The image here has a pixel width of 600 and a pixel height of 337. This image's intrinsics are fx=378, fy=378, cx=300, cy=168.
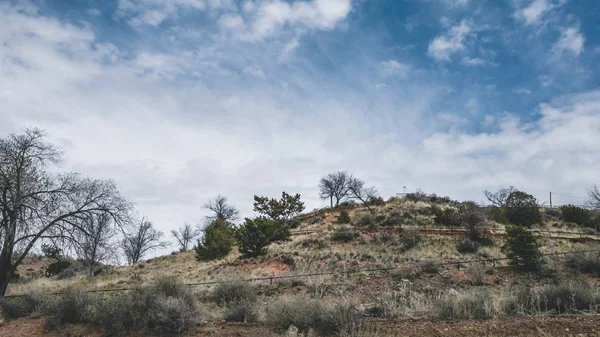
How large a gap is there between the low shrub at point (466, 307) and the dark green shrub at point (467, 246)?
18.9m

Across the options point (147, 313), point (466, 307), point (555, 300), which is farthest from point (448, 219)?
point (147, 313)

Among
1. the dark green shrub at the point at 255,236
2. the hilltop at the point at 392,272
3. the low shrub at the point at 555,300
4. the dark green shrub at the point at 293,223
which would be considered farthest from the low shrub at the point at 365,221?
the low shrub at the point at 555,300

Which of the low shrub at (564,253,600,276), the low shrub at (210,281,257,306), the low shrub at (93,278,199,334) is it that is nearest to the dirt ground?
the low shrub at (93,278,199,334)

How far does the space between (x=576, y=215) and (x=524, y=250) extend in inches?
1069

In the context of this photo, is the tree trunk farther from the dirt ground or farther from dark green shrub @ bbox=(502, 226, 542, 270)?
dark green shrub @ bbox=(502, 226, 542, 270)

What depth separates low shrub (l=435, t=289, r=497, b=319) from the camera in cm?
940

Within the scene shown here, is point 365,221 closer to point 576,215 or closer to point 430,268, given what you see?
point 576,215

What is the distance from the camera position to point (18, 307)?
13.5m

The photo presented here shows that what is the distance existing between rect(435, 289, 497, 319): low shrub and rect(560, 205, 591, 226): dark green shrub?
124 ft

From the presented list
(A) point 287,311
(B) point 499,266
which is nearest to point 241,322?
(A) point 287,311

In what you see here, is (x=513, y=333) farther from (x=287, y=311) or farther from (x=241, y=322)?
(x=241, y=322)

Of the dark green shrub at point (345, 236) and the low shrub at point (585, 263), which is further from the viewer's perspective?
the dark green shrub at point (345, 236)

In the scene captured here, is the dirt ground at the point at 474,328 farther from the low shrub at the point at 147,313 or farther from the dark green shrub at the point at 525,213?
the dark green shrub at the point at 525,213

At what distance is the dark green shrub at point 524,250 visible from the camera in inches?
785
